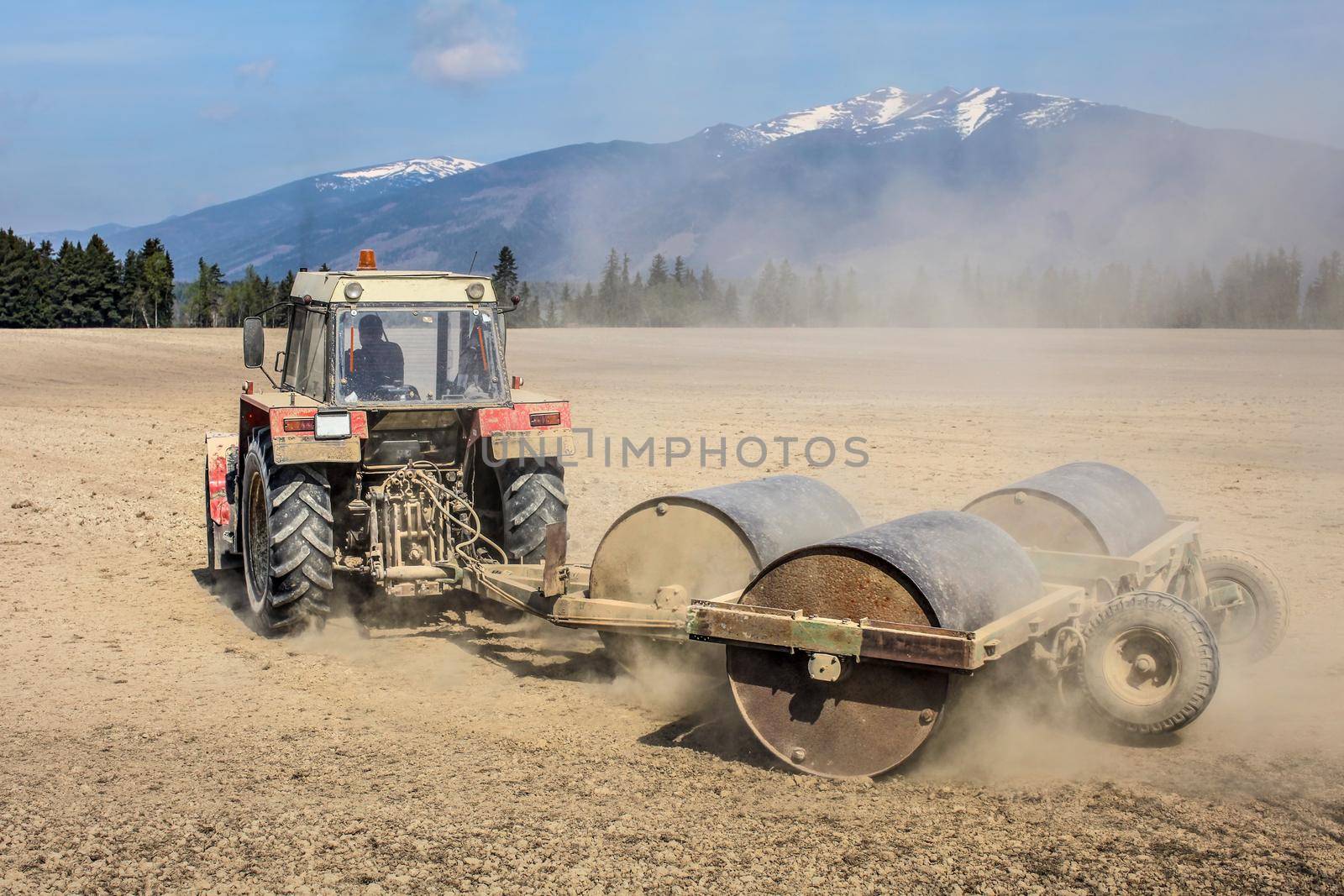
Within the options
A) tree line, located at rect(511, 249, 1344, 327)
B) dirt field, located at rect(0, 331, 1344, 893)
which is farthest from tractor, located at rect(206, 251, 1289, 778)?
tree line, located at rect(511, 249, 1344, 327)

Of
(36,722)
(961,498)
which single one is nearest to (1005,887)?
(36,722)

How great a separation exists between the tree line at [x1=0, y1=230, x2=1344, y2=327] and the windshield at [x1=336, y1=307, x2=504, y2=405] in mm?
50870

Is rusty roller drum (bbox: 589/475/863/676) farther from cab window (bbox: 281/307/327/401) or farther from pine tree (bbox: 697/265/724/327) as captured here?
pine tree (bbox: 697/265/724/327)

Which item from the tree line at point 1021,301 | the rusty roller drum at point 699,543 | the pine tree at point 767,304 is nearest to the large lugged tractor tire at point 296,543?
the rusty roller drum at point 699,543

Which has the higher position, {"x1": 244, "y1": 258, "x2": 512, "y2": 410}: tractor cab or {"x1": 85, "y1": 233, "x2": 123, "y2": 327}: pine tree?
Answer: {"x1": 85, "y1": 233, "x2": 123, "y2": 327}: pine tree

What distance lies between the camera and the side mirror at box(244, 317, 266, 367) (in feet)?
28.0

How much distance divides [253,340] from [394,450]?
123 cm

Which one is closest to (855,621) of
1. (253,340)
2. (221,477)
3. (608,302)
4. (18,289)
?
(253,340)

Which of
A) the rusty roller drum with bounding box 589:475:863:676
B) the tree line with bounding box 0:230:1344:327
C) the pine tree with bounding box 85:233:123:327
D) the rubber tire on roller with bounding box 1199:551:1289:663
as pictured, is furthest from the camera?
the pine tree with bounding box 85:233:123:327

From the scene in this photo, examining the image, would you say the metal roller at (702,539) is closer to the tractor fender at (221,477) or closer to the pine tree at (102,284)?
the tractor fender at (221,477)

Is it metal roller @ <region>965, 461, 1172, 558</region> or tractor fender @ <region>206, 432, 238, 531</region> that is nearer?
metal roller @ <region>965, 461, 1172, 558</region>

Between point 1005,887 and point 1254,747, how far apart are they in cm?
219

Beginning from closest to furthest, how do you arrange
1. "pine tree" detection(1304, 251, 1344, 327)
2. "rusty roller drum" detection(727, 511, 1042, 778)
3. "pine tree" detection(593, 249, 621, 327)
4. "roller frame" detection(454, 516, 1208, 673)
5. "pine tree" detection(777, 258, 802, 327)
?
"roller frame" detection(454, 516, 1208, 673) → "rusty roller drum" detection(727, 511, 1042, 778) → "pine tree" detection(1304, 251, 1344, 327) → "pine tree" detection(777, 258, 802, 327) → "pine tree" detection(593, 249, 621, 327)

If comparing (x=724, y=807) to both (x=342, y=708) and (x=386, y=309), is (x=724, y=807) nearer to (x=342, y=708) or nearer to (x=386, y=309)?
(x=342, y=708)
